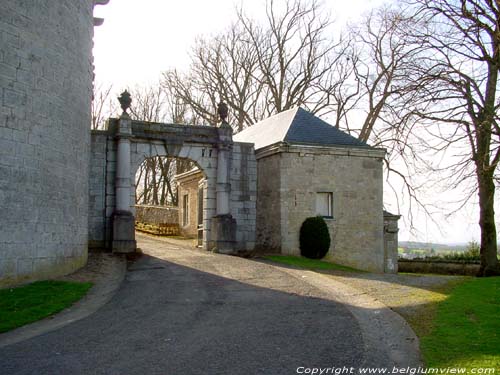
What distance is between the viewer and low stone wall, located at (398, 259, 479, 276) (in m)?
24.6

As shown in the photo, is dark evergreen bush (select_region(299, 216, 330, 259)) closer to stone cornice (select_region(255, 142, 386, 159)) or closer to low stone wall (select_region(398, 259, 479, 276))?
stone cornice (select_region(255, 142, 386, 159))

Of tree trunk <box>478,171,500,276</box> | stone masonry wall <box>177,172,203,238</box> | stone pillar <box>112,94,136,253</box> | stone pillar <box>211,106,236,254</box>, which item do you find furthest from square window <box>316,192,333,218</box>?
stone masonry wall <box>177,172,203,238</box>

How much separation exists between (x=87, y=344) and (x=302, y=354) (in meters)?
2.67

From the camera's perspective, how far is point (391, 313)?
30.4 ft

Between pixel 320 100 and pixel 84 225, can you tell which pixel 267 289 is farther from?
pixel 320 100

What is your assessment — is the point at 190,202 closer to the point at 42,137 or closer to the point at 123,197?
the point at 123,197

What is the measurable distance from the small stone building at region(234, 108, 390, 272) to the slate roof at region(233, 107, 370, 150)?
1.6 inches

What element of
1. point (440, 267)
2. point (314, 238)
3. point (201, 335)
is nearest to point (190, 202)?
point (314, 238)

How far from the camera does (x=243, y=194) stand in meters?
19.4

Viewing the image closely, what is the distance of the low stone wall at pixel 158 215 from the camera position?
2965cm

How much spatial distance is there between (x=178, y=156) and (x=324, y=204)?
16.8 feet

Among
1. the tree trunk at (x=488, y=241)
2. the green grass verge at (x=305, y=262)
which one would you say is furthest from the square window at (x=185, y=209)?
the tree trunk at (x=488, y=241)

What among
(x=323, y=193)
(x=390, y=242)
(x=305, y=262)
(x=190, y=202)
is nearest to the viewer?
(x=305, y=262)

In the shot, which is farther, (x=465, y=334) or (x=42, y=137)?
(x=42, y=137)
